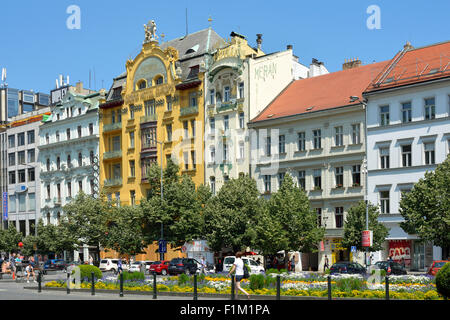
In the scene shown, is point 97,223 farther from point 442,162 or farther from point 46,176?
point 442,162

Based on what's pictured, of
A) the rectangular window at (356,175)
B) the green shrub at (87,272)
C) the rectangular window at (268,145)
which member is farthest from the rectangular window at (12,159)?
the green shrub at (87,272)

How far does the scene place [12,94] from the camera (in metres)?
121

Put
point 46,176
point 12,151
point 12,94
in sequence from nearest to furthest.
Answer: point 46,176 < point 12,151 < point 12,94

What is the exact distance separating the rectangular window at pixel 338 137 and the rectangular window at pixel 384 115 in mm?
3988

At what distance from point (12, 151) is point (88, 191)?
20.9 metres

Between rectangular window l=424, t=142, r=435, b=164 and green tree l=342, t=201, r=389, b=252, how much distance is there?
5.36m

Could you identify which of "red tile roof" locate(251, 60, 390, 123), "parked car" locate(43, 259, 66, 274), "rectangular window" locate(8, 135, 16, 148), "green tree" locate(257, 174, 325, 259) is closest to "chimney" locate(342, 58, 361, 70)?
"red tile roof" locate(251, 60, 390, 123)

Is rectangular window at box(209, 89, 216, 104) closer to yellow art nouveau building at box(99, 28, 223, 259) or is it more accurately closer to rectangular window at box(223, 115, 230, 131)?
yellow art nouveau building at box(99, 28, 223, 259)

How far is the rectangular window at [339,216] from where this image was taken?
189 feet

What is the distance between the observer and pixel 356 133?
57.2 m

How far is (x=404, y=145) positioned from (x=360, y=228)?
769cm

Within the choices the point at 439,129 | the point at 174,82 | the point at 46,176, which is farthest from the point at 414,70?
the point at 46,176

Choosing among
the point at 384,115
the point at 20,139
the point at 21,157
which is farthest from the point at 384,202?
the point at 20,139

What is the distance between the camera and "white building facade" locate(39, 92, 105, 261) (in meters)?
84.1
